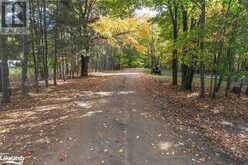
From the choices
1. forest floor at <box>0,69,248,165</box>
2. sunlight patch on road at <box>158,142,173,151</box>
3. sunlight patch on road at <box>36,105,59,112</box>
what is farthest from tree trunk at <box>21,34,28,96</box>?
sunlight patch on road at <box>158,142,173,151</box>

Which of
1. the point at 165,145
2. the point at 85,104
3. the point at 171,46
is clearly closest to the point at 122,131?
the point at 165,145

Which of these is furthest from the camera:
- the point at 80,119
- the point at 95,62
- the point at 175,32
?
the point at 95,62

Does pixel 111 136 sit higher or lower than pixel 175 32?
lower

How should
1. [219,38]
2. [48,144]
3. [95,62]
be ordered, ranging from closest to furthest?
[48,144], [219,38], [95,62]

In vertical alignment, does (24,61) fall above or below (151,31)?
below

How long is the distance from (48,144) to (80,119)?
7.41 ft

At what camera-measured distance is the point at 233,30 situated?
12469 mm

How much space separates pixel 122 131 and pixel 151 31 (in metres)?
27.9

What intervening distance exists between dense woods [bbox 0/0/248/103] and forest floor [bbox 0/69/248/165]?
2380mm

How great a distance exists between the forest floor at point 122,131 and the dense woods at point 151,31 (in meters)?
2.38

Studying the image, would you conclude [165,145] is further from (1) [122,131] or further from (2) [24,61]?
(2) [24,61]

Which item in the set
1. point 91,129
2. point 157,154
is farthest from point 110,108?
point 157,154

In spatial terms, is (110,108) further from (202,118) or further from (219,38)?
(219,38)

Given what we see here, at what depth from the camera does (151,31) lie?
1368 inches
